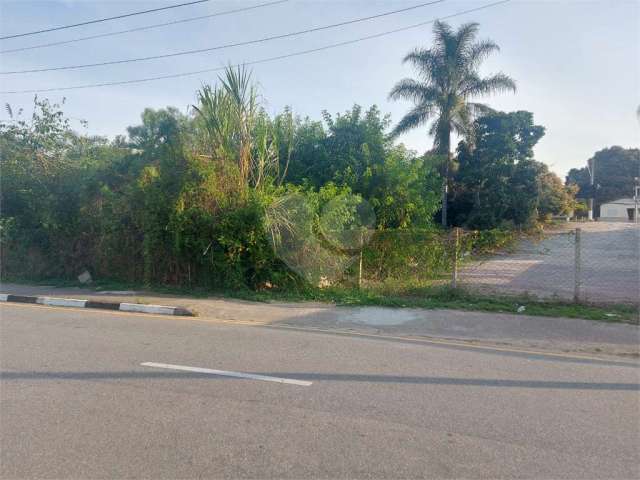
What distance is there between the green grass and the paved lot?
685mm

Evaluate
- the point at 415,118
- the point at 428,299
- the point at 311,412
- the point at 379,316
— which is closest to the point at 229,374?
the point at 311,412

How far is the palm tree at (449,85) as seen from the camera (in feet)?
88.7

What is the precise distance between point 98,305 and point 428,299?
7.20 metres

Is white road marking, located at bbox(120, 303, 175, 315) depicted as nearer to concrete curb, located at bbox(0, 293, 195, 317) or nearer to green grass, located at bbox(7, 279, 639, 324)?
concrete curb, located at bbox(0, 293, 195, 317)

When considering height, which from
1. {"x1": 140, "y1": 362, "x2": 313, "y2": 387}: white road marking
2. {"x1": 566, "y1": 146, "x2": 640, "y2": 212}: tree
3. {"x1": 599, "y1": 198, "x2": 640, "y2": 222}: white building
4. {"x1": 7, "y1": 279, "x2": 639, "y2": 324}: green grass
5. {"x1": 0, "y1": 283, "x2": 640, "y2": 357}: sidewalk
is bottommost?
{"x1": 0, "y1": 283, "x2": 640, "y2": 357}: sidewalk

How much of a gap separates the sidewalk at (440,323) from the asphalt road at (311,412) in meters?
0.84

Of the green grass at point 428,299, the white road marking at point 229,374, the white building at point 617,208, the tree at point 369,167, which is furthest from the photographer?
the white building at point 617,208

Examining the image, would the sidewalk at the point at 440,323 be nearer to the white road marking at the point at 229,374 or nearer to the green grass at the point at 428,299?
the green grass at the point at 428,299

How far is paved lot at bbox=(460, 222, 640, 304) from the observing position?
435 inches

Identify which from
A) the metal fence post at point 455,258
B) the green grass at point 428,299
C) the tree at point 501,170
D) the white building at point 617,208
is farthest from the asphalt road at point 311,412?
the white building at point 617,208

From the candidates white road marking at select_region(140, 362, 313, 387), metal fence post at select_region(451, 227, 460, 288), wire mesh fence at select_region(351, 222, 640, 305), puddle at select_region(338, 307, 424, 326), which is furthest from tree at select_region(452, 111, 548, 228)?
white road marking at select_region(140, 362, 313, 387)

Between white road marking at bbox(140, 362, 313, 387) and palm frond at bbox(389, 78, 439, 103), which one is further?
palm frond at bbox(389, 78, 439, 103)

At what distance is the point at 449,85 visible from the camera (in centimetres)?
2712

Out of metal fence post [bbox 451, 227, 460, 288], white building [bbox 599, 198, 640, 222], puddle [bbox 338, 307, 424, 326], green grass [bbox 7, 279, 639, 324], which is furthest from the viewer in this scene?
white building [bbox 599, 198, 640, 222]
